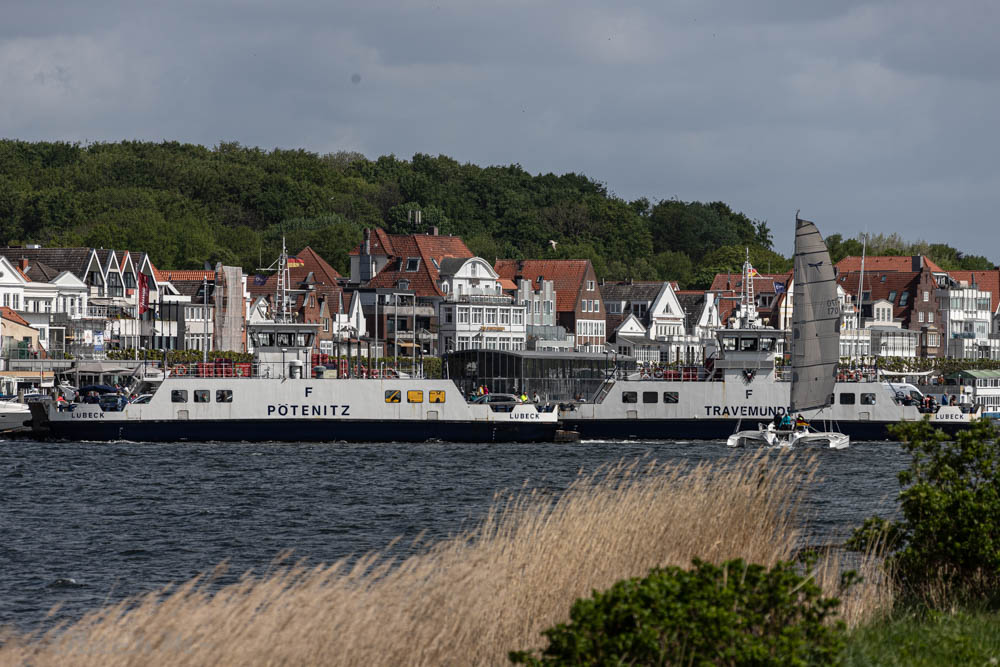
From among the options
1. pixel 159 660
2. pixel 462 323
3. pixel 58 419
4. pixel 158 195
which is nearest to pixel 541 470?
pixel 58 419

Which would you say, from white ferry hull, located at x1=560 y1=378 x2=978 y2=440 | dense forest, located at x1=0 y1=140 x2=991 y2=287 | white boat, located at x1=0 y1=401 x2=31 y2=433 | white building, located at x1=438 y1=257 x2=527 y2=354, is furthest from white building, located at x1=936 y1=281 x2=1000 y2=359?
white boat, located at x1=0 y1=401 x2=31 y2=433

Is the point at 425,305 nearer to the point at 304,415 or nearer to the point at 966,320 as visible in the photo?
the point at 304,415

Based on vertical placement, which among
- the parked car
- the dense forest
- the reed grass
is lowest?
the reed grass

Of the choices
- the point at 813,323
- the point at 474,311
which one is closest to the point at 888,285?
the point at 474,311

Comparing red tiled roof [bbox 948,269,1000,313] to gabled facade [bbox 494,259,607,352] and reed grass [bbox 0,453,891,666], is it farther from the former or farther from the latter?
reed grass [bbox 0,453,891,666]

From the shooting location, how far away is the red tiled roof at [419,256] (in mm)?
125250

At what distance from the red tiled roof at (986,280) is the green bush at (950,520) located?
15061 cm

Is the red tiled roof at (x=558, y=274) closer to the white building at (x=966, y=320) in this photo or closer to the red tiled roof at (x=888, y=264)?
the red tiled roof at (x=888, y=264)

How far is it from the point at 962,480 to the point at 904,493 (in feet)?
2.51

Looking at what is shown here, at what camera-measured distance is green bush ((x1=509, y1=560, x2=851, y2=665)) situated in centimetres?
1241

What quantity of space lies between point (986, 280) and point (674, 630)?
167m

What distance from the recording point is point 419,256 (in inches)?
5020

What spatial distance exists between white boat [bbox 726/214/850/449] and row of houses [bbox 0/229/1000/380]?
3375 centimetres

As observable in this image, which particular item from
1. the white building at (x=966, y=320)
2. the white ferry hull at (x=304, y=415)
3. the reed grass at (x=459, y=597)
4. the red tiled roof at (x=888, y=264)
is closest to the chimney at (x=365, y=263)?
the red tiled roof at (x=888, y=264)
